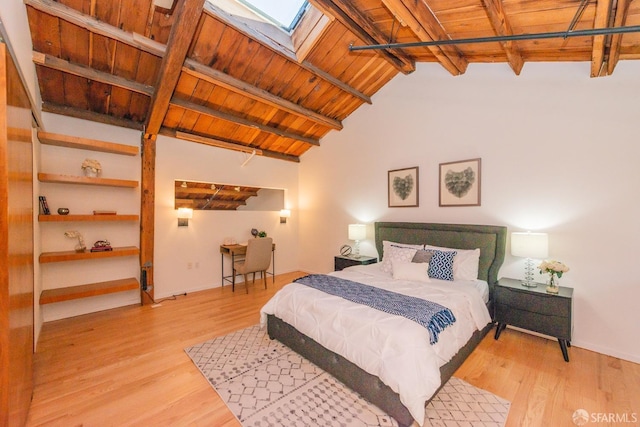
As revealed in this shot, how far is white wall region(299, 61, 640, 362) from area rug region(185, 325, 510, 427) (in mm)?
1690

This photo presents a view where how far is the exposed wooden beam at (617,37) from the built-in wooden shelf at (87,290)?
17.9 ft

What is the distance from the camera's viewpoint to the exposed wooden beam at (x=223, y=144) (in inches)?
166

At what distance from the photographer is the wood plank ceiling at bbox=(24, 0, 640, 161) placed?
235 cm

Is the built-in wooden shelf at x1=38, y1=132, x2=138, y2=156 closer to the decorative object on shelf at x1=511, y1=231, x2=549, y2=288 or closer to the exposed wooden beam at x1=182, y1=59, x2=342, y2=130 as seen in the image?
the exposed wooden beam at x1=182, y1=59, x2=342, y2=130

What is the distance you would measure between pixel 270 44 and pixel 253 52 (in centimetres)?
24

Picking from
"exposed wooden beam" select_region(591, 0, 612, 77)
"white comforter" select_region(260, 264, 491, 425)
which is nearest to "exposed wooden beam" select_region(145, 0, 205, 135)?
"white comforter" select_region(260, 264, 491, 425)

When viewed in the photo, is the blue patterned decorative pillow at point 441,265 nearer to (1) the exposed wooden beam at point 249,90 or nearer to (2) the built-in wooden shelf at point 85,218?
(1) the exposed wooden beam at point 249,90

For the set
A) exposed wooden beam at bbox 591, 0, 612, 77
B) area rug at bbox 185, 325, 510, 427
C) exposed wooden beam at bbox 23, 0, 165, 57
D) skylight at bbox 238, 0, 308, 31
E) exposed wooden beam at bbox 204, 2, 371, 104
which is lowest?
area rug at bbox 185, 325, 510, 427

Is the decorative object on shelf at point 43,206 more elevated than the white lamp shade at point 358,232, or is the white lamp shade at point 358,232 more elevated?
the decorative object on shelf at point 43,206

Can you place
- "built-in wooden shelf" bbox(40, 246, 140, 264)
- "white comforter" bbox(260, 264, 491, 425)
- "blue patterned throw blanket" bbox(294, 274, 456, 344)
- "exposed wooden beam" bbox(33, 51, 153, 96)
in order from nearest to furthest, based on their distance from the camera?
"white comforter" bbox(260, 264, 491, 425) → "blue patterned throw blanket" bbox(294, 274, 456, 344) → "exposed wooden beam" bbox(33, 51, 153, 96) → "built-in wooden shelf" bbox(40, 246, 140, 264)

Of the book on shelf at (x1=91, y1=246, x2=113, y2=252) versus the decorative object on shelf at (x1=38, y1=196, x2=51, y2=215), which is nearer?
the decorative object on shelf at (x1=38, y1=196, x2=51, y2=215)

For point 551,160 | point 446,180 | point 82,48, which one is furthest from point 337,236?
point 82,48

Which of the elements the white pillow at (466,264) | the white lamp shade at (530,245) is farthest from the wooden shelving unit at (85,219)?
the white lamp shade at (530,245)

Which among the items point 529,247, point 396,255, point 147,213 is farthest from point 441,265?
point 147,213
